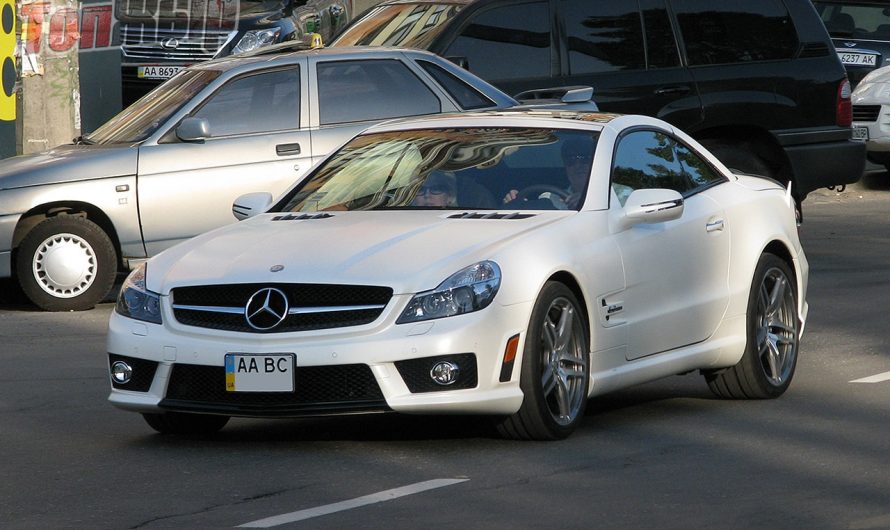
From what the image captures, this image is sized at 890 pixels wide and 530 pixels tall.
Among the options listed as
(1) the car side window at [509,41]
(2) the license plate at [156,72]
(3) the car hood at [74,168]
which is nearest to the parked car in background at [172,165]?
(3) the car hood at [74,168]

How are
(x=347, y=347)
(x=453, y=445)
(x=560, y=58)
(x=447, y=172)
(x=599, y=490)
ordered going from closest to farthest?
(x=599, y=490)
(x=347, y=347)
(x=453, y=445)
(x=447, y=172)
(x=560, y=58)

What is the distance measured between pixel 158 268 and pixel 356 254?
910 mm

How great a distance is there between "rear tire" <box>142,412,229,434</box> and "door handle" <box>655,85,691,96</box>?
7444 millimetres

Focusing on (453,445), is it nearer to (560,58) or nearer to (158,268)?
(158,268)


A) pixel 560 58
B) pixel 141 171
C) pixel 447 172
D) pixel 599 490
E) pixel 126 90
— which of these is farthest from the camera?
pixel 126 90

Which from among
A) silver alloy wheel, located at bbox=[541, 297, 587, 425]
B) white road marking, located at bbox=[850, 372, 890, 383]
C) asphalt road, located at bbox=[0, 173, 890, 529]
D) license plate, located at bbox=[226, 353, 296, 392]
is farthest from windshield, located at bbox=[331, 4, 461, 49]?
license plate, located at bbox=[226, 353, 296, 392]

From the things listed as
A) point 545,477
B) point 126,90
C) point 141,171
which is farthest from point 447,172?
point 126,90

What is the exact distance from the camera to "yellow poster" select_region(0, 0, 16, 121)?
1711 cm

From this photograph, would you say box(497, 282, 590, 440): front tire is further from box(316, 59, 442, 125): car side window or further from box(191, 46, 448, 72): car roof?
box(191, 46, 448, 72): car roof

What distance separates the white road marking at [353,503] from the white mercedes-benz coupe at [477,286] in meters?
0.51

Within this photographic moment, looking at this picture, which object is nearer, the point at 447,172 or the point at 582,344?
the point at 582,344

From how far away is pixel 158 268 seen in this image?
8.04 meters

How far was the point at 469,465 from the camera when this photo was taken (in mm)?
7410

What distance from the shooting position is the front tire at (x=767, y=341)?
9.13 meters
